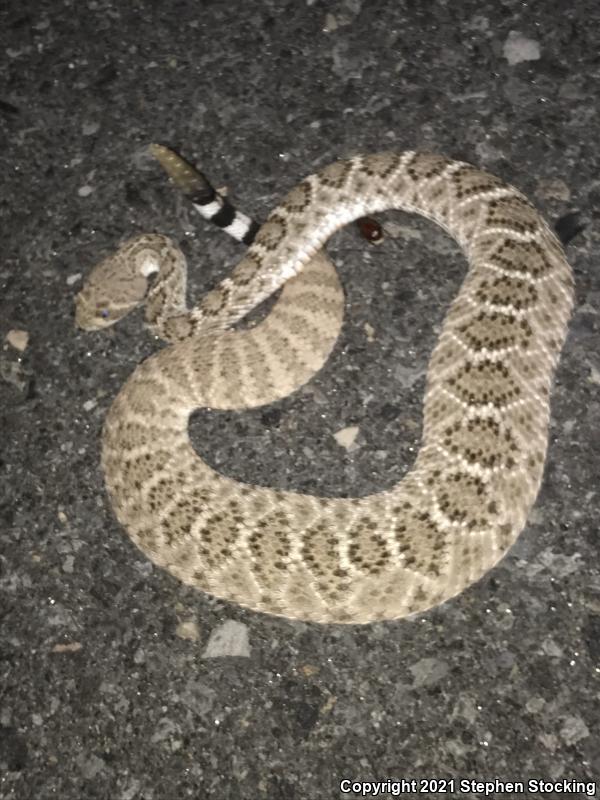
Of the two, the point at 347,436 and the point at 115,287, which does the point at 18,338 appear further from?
the point at 347,436

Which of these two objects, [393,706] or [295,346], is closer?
[393,706]

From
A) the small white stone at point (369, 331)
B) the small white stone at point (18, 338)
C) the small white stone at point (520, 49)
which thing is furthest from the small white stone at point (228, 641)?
the small white stone at point (520, 49)

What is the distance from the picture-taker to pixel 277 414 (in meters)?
3.79

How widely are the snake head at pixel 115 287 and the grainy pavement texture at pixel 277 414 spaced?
13cm

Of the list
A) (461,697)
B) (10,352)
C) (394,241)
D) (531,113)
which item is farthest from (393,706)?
(531,113)

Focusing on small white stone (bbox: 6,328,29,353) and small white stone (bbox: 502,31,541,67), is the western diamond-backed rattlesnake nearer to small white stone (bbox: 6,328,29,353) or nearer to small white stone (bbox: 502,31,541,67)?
small white stone (bbox: 6,328,29,353)

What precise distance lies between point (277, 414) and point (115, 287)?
2.89ft

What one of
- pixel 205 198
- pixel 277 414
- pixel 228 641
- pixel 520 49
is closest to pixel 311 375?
pixel 277 414

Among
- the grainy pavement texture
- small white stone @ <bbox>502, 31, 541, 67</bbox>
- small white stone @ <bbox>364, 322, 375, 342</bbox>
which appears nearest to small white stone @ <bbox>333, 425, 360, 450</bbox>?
the grainy pavement texture

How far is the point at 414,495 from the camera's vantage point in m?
3.26

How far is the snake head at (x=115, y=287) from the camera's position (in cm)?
397

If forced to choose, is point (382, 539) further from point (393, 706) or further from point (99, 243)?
point (99, 243)

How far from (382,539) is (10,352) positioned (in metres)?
1.93

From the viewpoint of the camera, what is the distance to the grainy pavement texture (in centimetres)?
321
